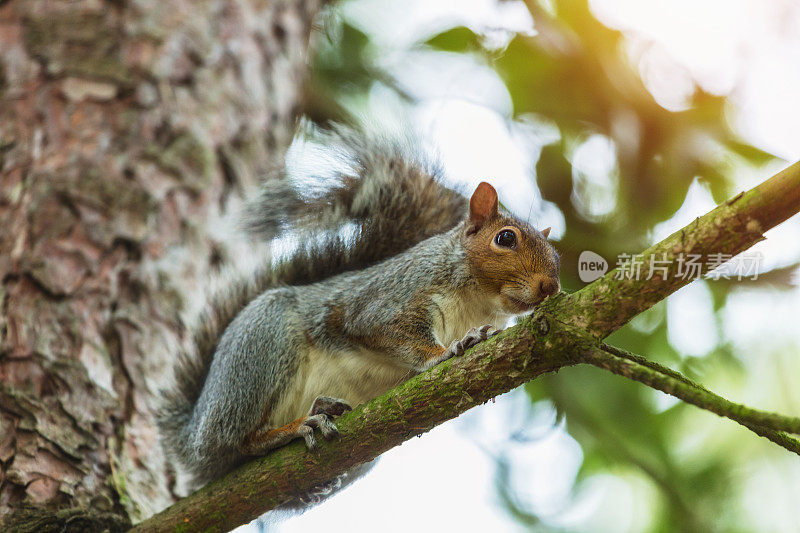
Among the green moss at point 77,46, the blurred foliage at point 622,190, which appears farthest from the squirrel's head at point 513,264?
the green moss at point 77,46

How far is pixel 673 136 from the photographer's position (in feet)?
7.79

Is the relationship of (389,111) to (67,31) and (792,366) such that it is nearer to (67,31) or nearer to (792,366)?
(67,31)

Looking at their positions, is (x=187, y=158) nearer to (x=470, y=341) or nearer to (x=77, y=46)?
(x=77, y=46)

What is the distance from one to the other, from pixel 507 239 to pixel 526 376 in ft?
2.59

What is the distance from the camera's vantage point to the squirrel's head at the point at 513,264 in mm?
1784

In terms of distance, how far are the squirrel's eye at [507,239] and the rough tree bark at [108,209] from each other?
79 cm

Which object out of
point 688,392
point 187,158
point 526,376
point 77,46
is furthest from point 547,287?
point 77,46

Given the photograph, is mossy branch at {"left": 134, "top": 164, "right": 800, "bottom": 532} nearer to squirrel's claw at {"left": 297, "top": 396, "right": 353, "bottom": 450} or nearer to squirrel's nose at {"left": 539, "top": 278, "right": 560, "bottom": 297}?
squirrel's claw at {"left": 297, "top": 396, "right": 353, "bottom": 450}

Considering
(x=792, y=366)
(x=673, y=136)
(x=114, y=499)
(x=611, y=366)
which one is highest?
(x=611, y=366)

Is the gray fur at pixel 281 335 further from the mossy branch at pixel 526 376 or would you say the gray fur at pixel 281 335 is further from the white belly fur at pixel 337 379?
the mossy branch at pixel 526 376

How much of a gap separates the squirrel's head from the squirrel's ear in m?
0.03

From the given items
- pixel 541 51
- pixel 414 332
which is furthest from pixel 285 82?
pixel 414 332

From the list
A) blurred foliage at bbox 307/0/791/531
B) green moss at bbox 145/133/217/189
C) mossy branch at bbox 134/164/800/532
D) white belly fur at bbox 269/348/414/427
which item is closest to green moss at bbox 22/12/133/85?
green moss at bbox 145/133/217/189

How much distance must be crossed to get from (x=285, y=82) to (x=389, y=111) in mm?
416
